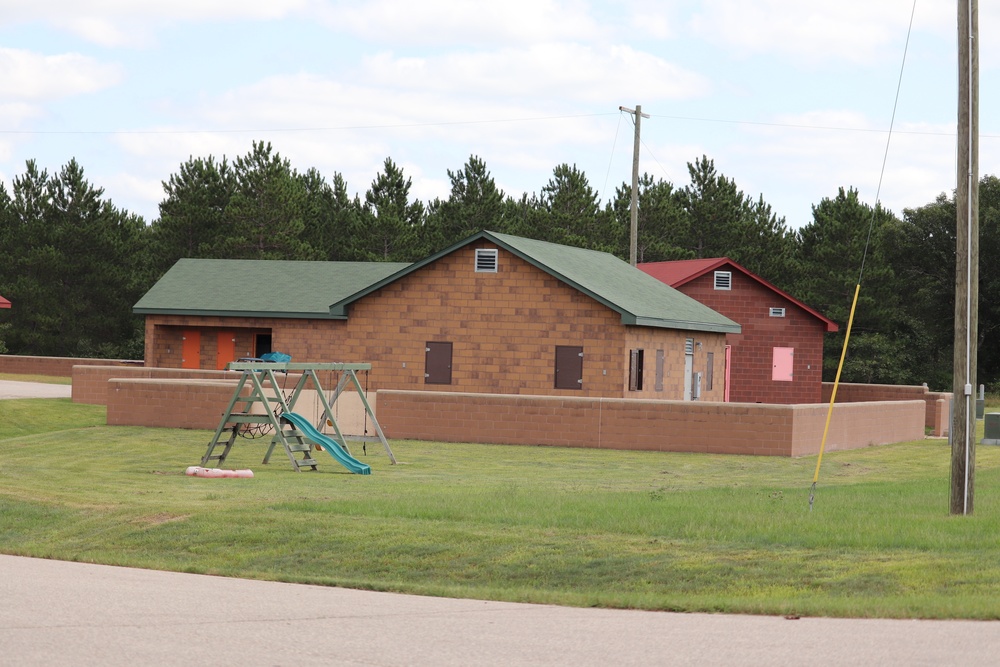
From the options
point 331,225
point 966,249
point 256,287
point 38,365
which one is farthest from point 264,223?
point 966,249

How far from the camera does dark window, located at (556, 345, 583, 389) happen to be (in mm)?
33094

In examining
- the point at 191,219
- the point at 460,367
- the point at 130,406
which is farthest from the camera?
the point at 191,219

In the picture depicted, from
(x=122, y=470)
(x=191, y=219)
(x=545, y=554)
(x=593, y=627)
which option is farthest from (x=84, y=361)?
(x=593, y=627)

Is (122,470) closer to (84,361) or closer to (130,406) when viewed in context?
(130,406)

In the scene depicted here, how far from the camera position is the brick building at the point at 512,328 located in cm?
3309

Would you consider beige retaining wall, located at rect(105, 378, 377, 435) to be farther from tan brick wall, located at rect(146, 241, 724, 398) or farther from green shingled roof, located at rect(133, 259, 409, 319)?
green shingled roof, located at rect(133, 259, 409, 319)

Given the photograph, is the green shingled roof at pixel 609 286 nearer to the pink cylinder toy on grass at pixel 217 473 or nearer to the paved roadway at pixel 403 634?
the pink cylinder toy on grass at pixel 217 473

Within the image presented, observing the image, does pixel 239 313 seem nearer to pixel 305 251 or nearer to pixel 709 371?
pixel 709 371

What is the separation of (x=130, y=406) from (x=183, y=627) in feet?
67.4

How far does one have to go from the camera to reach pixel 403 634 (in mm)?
8516

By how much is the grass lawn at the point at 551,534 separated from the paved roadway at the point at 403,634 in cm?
75

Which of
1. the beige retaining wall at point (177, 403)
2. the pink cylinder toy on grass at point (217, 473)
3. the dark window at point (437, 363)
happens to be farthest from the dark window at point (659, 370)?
the pink cylinder toy on grass at point (217, 473)

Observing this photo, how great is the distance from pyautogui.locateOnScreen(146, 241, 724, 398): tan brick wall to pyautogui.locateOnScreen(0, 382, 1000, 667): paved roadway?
2286 centimetres

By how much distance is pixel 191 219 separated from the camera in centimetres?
6494
